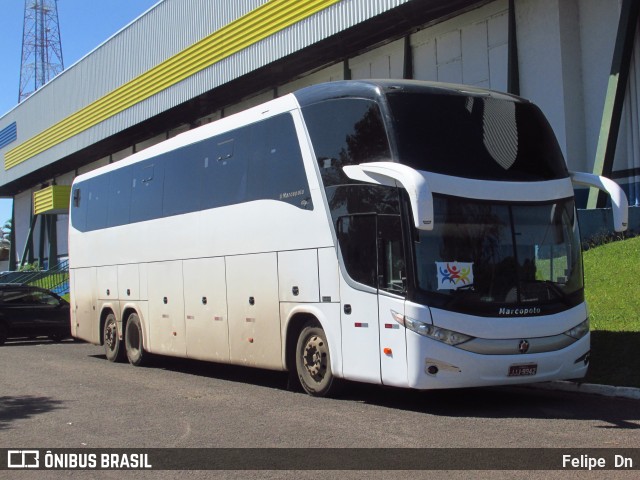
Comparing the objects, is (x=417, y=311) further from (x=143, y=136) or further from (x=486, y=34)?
(x=143, y=136)

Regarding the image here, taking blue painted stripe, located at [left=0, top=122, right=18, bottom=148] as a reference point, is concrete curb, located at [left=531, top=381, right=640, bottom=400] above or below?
below

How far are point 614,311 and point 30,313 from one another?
16.3 meters

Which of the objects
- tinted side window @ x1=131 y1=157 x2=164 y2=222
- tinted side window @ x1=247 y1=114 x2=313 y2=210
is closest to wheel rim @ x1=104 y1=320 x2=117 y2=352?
tinted side window @ x1=131 y1=157 x2=164 y2=222

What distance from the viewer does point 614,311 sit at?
1375 cm

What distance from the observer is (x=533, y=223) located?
9.95m

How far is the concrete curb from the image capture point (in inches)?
394

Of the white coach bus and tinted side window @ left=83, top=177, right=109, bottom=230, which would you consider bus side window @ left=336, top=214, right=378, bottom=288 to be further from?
tinted side window @ left=83, top=177, right=109, bottom=230

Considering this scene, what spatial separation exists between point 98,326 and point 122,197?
299 centimetres

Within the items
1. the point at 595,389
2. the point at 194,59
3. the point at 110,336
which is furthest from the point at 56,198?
the point at 595,389

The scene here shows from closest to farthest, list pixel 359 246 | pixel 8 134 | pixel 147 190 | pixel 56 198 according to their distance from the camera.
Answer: pixel 359 246
pixel 147 190
pixel 56 198
pixel 8 134

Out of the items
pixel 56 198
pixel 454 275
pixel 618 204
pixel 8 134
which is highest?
pixel 8 134

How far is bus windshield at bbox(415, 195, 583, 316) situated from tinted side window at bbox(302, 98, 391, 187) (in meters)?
1.12

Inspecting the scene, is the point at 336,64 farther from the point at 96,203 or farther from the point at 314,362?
the point at 314,362

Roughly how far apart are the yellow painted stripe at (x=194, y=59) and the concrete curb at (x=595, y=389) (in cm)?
1739
